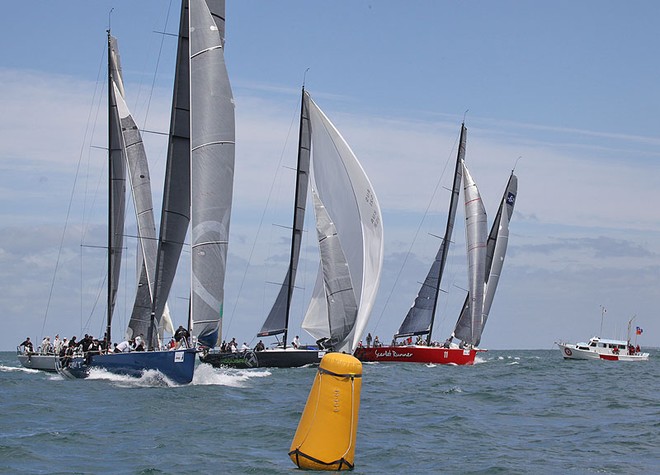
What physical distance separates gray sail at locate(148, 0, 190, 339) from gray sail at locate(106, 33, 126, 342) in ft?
27.5

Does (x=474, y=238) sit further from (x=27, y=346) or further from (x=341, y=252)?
(x=27, y=346)

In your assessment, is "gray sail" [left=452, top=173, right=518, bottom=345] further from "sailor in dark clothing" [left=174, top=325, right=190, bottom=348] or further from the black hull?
"sailor in dark clothing" [left=174, top=325, right=190, bottom=348]

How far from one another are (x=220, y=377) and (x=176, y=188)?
22.0 feet

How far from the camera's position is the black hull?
39594mm

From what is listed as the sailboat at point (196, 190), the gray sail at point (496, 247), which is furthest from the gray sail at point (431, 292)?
the sailboat at point (196, 190)

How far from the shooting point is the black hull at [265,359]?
39.6 meters

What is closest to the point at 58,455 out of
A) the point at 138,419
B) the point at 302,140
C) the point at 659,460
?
the point at 138,419

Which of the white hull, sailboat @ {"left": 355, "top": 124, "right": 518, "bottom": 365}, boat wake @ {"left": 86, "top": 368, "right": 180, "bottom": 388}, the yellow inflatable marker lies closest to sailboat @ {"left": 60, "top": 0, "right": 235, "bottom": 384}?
boat wake @ {"left": 86, "top": 368, "right": 180, "bottom": 388}

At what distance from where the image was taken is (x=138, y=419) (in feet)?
67.2

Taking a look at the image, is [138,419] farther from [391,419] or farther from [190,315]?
[190,315]

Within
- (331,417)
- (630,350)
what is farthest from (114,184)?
(630,350)

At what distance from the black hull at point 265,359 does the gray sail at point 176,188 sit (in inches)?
436

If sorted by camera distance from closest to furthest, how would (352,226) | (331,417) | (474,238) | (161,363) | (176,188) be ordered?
1. (331,417)
2. (161,363)
3. (176,188)
4. (352,226)
5. (474,238)

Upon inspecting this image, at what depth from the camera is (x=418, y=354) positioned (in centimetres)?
4791
